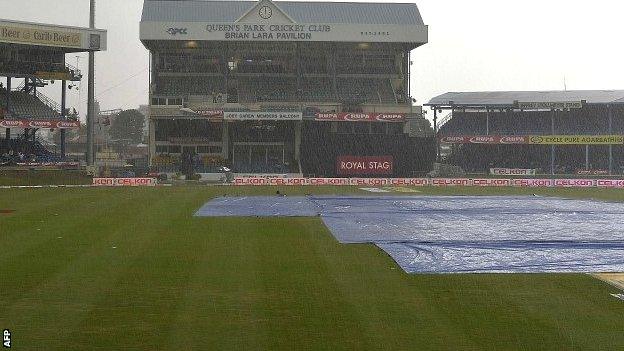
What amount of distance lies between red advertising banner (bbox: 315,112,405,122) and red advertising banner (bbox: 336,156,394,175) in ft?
15.8

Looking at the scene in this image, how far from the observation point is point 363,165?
229 ft

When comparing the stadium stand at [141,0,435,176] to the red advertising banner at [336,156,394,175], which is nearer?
the red advertising banner at [336,156,394,175]

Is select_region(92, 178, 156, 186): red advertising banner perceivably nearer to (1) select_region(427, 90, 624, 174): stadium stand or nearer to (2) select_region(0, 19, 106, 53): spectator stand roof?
(2) select_region(0, 19, 106, 53): spectator stand roof

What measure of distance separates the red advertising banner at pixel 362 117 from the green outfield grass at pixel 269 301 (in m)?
49.9

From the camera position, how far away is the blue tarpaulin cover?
18.7 m

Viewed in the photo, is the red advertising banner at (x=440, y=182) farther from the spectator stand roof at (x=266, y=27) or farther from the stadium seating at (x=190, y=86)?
the spectator stand roof at (x=266, y=27)

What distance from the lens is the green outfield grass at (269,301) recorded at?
37.7 ft

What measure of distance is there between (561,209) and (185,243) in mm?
20528

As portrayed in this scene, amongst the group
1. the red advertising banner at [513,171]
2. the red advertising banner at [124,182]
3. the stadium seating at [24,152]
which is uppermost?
the stadium seating at [24,152]

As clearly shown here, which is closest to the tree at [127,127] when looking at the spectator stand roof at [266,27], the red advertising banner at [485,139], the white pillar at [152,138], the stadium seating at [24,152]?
the spectator stand roof at [266,27]

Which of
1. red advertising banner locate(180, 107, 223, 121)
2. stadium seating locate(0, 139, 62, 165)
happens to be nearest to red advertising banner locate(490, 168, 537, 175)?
red advertising banner locate(180, 107, 223, 121)

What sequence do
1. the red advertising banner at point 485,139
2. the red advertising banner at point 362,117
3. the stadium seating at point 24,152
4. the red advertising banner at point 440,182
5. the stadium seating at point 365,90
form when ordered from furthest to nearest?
the stadium seating at point 365,90
the red advertising banner at point 485,139
the red advertising banner at point 362,117
the stadium seating at point 24,152
the red advertising banner at point 440,182

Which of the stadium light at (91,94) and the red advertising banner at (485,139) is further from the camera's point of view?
the red advertising banner at (485,139)

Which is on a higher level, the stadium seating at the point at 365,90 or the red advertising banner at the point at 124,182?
the stadium seating at the point at 365,90
